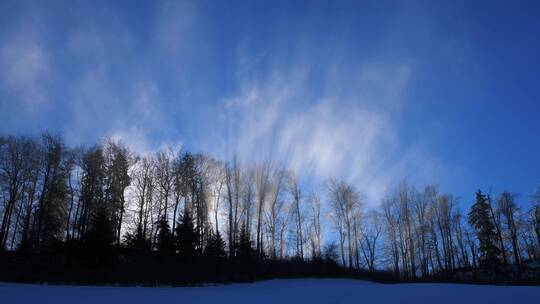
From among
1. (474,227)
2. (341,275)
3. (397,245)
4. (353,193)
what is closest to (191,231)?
(341,275)

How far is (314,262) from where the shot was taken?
27141mm

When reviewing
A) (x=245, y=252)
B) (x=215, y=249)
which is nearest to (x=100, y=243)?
(x=215, y=249)

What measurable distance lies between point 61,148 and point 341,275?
28.1 m

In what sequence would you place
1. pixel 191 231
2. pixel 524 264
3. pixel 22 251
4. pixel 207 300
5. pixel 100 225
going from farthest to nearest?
pixel 524 264 < pixel 191 231 < pixel 22 251 < pixel 100 225 < pixel 207 300

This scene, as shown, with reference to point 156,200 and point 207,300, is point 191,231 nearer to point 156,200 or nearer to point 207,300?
point 156,200

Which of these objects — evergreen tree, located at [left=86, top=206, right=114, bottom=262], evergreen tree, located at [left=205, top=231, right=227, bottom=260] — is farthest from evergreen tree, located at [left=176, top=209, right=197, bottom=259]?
evergreen tree, located at [left=86, top=206, right=114, bottom=262]

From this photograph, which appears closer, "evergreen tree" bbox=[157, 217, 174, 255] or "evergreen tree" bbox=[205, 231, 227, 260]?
"evergreen tree" bbox=[157, 217, 174, 255]

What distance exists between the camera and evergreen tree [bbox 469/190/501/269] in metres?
30.3

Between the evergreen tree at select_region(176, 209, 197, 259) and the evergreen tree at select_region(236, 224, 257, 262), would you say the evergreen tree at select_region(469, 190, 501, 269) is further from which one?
the evergreen tree at select_region(176, 209, 197, 259)

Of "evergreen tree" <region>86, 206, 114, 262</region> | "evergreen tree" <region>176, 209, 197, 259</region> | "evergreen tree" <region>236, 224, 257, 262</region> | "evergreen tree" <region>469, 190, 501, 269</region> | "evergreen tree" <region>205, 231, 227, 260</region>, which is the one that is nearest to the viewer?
"evergreen tree" <region>86, 206, 114, 262</region>

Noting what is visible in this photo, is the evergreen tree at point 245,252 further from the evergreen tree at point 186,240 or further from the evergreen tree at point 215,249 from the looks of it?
the evergreen tree at point 186,240

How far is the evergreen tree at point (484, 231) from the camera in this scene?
30.3 metres

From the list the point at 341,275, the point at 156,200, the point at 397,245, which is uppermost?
the point at 156,200

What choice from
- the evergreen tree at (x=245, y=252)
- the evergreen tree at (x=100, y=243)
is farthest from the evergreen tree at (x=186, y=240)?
the evergreen tree at (x=100, y=243)
